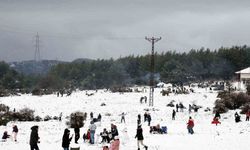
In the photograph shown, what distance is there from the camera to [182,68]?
138 m

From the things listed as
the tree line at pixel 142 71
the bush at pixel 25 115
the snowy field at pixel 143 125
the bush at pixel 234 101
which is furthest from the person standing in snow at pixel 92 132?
the tree line at pixel 142 71

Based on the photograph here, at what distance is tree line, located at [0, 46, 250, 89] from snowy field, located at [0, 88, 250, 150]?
48.1 metres

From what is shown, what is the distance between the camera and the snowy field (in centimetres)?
2564

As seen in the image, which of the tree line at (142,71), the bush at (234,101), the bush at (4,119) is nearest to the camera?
the bush at (4,119)

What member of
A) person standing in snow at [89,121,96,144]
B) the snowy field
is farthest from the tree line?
person standing in snow at [89,121,96,144]

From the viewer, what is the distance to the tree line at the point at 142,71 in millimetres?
136425

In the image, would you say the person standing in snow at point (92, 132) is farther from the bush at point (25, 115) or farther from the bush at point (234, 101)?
the bush at point (234, 101)

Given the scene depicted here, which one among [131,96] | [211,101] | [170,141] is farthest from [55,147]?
[131,96]

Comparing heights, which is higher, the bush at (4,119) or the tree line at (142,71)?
the tree line at (142,71)

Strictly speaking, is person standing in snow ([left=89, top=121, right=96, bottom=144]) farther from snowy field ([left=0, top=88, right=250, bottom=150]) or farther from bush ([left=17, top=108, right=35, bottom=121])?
bush ([left=17, top=108, right=35, bottom=121])

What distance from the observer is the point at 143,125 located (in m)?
42.2

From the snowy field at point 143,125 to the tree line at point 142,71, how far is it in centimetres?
4810

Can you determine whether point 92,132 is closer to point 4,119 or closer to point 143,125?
point 143,125

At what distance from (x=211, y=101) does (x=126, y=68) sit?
297 ft
